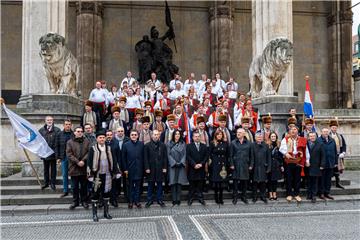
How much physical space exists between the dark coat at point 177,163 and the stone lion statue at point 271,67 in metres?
5.39

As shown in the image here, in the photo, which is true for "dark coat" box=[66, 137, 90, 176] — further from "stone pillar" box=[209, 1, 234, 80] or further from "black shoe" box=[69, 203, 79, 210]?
"stone pillar" box=[209, 1, 234, 80]

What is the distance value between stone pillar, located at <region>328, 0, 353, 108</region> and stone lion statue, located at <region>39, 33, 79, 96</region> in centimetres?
1676

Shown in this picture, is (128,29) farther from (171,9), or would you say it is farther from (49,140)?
(49,140)

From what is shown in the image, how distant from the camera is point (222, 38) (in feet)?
77.1

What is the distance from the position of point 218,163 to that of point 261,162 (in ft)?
3.49

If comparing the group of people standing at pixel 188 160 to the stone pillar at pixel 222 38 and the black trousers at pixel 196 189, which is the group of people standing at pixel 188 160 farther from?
the stone pillar at pixel 222 38

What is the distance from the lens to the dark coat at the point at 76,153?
9.44m

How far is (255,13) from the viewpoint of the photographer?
16.2 meters

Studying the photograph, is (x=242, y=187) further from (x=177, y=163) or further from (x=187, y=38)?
(x=187, y=38)

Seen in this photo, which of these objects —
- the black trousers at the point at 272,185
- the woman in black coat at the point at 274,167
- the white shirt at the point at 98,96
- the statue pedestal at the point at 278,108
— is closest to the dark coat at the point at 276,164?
the woman in black coat at the point at 274,167

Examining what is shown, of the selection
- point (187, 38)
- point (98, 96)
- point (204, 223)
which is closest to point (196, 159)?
point (204, 223)

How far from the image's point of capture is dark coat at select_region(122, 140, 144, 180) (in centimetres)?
996

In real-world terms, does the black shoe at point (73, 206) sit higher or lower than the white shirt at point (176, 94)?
lower

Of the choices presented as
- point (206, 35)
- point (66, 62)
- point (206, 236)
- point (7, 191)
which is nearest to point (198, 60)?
point (206, 35)
